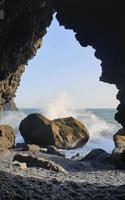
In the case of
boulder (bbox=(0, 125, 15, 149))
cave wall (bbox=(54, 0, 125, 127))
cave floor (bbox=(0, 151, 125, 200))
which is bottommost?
cave floor (bbox=(0, 151, 125, 200))

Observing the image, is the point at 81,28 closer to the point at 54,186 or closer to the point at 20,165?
the point at 20,165

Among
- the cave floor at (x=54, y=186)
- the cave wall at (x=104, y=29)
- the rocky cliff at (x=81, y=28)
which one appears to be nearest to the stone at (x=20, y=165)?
the cave floor at (x=54, y=186)

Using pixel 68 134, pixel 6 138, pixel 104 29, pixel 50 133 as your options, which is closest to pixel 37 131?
pixel 50 133

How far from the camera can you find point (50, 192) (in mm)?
12656

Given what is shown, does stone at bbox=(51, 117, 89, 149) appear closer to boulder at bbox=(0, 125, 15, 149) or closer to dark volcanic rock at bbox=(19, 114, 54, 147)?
dark volcanic rock at bbox=(19, 114, 54, 147)

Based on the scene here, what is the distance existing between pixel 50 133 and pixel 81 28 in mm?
15366

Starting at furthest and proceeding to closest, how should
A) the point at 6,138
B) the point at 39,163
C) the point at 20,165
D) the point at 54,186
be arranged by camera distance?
1. the point at 6,138
2. the point at 39,163
3. the point at 20,165
4. the point at 54,186

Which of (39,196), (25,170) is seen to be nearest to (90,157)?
(25,170)

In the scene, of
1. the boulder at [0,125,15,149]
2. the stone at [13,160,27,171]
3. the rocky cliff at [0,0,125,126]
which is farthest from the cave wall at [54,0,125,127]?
the boulder at [0,125,15,149]

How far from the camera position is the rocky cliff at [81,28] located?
15.8 metres

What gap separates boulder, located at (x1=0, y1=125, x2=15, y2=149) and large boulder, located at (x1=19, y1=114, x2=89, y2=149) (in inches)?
131

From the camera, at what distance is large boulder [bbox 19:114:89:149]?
3152 cm

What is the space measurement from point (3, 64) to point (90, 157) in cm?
834

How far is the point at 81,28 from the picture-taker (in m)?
17.1
